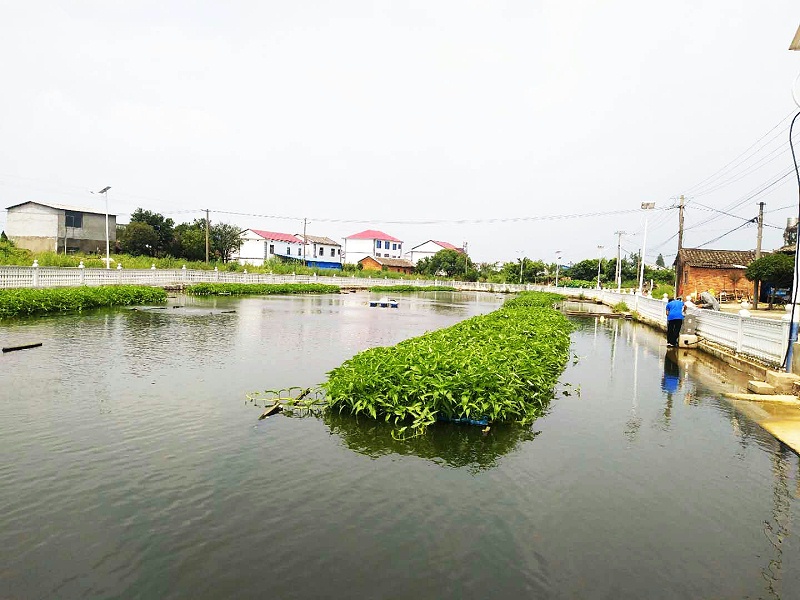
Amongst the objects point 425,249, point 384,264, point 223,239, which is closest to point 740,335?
point 223,239

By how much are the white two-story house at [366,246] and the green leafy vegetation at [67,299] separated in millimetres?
64262

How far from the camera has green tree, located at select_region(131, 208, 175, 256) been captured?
53.1 metres

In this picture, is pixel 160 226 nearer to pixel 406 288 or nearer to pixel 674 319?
pixel 406 288

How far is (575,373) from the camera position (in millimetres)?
12383

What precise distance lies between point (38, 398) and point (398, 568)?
6905mm

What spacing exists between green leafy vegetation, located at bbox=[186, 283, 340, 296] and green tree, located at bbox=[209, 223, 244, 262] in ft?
68.5

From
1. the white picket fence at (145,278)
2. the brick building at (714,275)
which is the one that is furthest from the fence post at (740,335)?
the brick building at (714,275)

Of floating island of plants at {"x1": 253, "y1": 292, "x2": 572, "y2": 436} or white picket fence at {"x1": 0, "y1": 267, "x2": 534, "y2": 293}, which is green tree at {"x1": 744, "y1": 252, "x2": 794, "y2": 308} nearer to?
floating island of plants at {"x1": 253, "y1": 292, "x2": 572, "y2": 436}

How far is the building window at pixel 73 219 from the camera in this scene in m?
48.2

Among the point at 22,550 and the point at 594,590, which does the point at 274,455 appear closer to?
the point at 22,550

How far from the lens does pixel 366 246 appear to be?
91375mm

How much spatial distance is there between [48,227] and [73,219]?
6.73 feet

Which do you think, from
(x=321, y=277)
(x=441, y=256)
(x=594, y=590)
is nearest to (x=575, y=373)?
(x=594, y=590)

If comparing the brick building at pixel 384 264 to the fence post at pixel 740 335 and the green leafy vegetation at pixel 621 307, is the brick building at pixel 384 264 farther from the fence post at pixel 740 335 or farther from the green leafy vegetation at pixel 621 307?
the fence post at pixel 740 335
